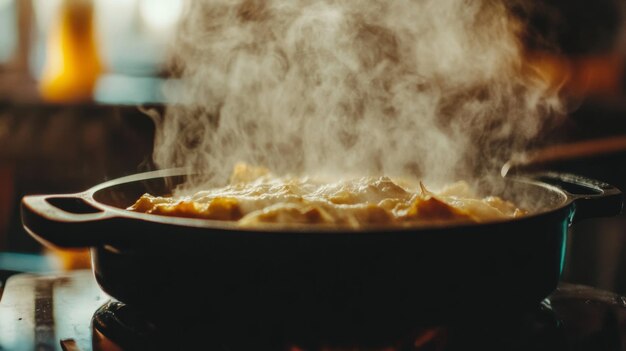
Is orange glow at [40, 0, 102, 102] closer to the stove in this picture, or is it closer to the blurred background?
the blurred background

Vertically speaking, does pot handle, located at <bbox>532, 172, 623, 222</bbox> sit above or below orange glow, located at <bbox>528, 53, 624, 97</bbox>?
below

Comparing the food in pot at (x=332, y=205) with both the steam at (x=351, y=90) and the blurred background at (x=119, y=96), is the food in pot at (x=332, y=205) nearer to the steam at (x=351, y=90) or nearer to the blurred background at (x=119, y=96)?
the steam at (x=351, y=90)

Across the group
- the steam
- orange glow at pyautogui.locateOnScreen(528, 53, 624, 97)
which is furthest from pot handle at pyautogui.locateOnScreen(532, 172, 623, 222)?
orange glow at pyautogui.locateOnScreen(528, 53, 624, 97)

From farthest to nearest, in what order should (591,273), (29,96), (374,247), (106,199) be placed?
(29,96)
(591,273)
(106,199)
(374,247)

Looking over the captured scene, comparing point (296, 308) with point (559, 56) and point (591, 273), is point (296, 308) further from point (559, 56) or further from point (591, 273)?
point (559, 56)

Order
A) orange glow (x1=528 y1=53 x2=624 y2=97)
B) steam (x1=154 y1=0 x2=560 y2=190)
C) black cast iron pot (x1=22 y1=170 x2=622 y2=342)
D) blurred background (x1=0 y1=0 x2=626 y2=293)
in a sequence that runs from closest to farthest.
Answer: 1. black cast iron pot (x1=22 y1=170 x2=622 y2=342)
2. steam (x1=154 y1=0 x2=560 y2=190)
3. blurred background (x1=0 y1=0 x2=626 y2=293)
4. orange glow (x1=528 y1=53 x2=624 y2=97)

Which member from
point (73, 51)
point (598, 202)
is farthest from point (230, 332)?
point (73, 51)

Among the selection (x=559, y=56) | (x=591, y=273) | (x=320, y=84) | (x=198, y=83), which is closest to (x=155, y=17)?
(x=198, y=83)
